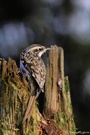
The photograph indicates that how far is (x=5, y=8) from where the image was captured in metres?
7.70

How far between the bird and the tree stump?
3cm

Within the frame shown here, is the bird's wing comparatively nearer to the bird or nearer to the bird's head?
the bird

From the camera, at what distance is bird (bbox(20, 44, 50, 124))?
4137 mm

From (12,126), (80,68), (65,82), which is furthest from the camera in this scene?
(80,68)

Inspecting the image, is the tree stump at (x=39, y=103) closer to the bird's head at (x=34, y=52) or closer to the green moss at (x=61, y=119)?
the green moss at (x=61, y=119)

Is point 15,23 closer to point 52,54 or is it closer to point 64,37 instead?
point 64,37

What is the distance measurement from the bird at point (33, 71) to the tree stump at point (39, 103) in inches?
1.3

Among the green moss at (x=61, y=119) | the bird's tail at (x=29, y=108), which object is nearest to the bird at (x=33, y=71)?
the bird's tail at (x=29, y=108)

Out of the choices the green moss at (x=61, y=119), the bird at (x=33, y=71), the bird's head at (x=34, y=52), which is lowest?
the green moss at (x=61, y=119)

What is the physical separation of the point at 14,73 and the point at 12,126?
14.9 inches

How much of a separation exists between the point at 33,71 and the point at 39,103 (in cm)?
24

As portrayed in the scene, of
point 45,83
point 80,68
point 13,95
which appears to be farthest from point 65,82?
point 80,68

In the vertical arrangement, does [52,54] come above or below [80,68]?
below

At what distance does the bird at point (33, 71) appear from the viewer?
163 inches
